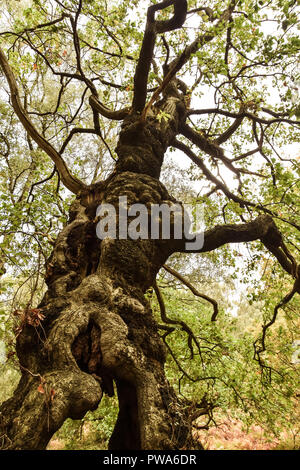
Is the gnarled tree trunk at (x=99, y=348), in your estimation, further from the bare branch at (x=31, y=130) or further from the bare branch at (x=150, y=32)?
the bare branch at (x=150, y=32)

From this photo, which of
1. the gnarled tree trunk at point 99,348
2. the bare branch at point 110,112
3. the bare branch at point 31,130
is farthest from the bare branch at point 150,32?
the bare branch at point 31,130

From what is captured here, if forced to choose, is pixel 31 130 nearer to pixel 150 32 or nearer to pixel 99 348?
pixel 150 32

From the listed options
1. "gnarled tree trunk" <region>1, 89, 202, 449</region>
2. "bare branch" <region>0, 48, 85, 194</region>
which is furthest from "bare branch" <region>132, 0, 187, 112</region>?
"bare branch" <region>0, 48, 85, 194</region>

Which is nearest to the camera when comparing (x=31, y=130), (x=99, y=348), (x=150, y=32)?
(x=99, y=348)

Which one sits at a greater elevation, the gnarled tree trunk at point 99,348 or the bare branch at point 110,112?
the bare branch at point 110,112

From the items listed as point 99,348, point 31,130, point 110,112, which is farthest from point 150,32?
point 99,348

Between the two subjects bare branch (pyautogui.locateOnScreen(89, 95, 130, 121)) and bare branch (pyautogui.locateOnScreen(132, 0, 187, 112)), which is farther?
bare branch (pyautogui.locateOnScreen(89, 95, 130, 121))

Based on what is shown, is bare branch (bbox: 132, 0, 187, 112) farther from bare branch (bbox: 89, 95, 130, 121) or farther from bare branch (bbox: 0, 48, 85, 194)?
bare branch (bbox: 0, 48, 85, 194)

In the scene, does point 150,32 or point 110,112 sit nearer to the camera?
point 150,32

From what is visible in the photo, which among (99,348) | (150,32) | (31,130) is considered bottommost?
(99,348)

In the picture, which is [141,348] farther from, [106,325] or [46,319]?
[46,319]

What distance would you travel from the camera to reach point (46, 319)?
218 centimetres

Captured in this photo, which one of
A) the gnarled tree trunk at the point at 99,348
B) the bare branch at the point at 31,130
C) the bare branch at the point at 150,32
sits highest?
the bare branch at the point at 150,32

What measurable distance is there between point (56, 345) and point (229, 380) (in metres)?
4.18
